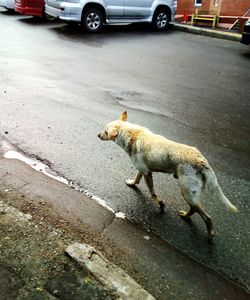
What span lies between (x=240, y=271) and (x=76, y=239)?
1761 millimetres

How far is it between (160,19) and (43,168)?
1303 centimetres

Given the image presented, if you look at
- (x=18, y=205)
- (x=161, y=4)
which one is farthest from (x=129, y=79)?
(x=161, y=4)

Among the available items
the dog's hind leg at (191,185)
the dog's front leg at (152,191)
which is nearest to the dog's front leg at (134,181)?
the dog's front leg at (152,191)

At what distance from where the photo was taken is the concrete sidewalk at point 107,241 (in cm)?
327

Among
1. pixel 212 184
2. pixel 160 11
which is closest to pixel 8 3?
pixel 160 11

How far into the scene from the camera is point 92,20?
47.0 feet

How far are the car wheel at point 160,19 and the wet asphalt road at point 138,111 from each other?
122 inches

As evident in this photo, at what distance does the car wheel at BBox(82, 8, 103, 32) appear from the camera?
14062 millimetres

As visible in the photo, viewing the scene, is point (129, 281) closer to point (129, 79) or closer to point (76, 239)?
point (76, 239)

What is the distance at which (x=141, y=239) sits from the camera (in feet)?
12.6

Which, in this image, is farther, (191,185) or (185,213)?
(185,213)

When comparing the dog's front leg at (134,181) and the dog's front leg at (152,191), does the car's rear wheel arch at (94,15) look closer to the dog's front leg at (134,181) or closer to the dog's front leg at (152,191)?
the dog's front leg at (134,181)

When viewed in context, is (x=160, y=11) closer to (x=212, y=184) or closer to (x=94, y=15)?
(x=94, y=15)

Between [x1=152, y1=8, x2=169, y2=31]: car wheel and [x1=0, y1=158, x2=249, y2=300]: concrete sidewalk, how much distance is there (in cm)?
1316
